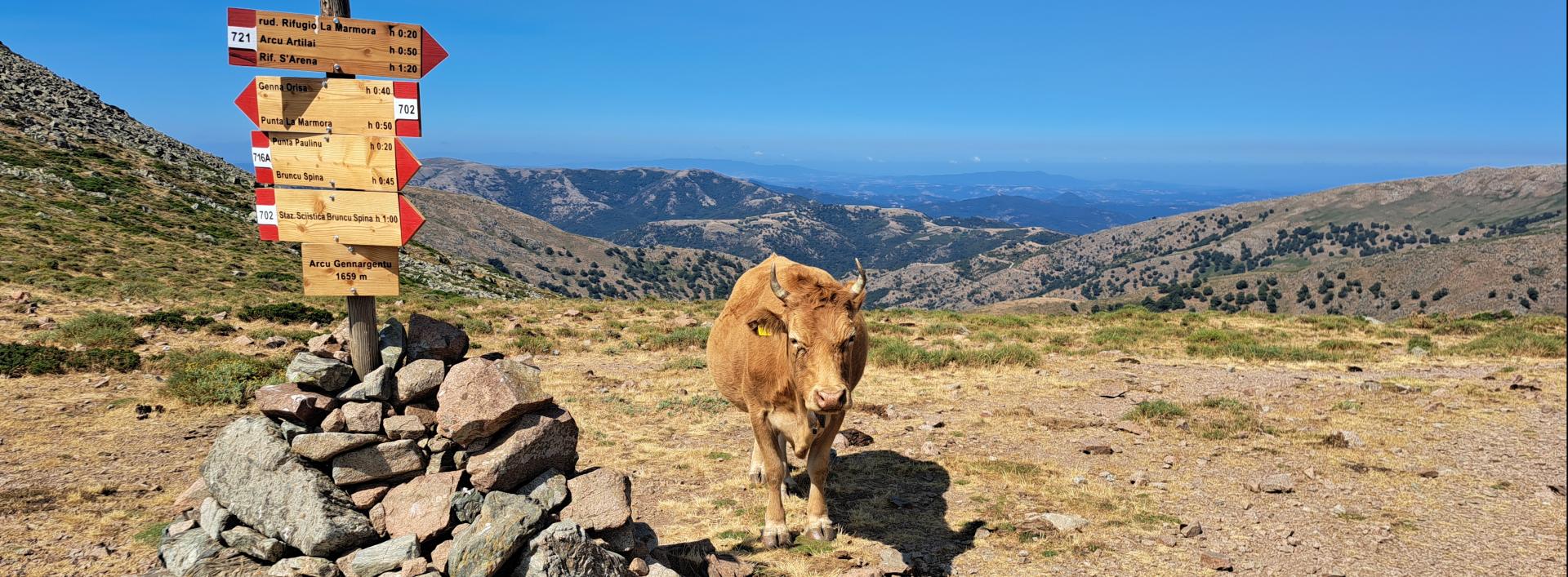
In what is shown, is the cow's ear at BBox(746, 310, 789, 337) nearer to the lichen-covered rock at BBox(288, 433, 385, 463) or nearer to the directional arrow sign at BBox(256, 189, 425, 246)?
the directional arrow sign at BBox(256, 189, 425, 246)

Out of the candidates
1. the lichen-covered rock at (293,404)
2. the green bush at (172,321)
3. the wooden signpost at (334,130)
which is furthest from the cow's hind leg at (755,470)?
the green bush at (172,321)

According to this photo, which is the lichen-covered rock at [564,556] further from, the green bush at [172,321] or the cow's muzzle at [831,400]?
the green bush at [172,321]

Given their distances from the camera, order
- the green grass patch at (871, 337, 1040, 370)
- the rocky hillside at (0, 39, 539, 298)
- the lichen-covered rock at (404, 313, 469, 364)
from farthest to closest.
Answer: the rocky hillside at (0, 39, 539, 298) → the green grass patch at (871, 337, 1040, 370) → the lichen-covered rock at (404, 313, 469, 364)

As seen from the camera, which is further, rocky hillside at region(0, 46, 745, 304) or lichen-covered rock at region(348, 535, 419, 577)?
rocky hillside at region(0, 46, 745, 304)

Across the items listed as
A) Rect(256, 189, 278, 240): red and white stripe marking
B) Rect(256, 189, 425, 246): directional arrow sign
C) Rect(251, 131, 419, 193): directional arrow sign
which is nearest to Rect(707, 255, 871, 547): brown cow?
Rect(256, 189, 425, 246): directional arrow sign

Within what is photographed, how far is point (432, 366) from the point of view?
7176 millimetres

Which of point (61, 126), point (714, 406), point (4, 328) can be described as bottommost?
point (714, 406)

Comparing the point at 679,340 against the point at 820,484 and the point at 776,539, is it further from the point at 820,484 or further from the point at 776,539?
the point at 776,539

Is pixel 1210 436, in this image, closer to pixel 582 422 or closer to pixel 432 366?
pixel 582 422

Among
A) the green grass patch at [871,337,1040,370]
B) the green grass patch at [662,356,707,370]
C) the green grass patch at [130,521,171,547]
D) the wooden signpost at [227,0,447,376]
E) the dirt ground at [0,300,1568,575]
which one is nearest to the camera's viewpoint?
the wooden signpost at [227,0,447,376]

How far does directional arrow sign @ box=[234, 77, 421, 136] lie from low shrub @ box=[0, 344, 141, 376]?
11.9 meters

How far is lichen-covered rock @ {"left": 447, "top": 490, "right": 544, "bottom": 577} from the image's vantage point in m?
5.84

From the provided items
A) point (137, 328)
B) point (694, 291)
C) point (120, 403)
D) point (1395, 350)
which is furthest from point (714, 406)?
point (694, 291)

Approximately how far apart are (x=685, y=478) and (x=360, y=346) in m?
5.30
